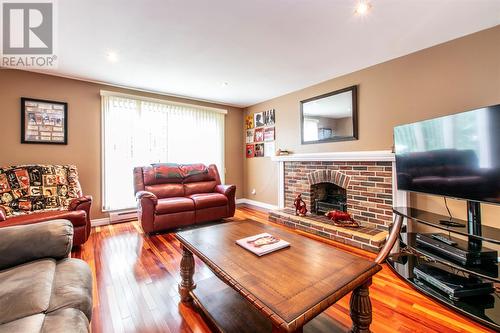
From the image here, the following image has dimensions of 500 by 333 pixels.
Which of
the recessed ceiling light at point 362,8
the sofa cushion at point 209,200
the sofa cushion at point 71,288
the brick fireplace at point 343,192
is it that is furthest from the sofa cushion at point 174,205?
the recessed ceiling light at point 362,8

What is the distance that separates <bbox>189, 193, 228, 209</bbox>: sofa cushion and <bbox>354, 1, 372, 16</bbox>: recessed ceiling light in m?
2.93

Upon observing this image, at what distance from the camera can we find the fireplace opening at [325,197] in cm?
347

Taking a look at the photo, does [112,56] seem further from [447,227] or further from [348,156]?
[447,227]

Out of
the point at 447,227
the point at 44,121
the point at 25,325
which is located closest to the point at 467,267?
the point at 447,227

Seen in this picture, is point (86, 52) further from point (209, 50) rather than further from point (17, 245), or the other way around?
point (17, 245)

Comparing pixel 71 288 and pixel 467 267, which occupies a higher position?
pixel 71 288

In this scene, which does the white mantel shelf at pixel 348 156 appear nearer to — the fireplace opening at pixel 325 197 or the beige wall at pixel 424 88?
the beige wall at pixel 424 88

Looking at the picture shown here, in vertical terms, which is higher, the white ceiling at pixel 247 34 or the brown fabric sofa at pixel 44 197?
the white ceiling at pixel 247 34

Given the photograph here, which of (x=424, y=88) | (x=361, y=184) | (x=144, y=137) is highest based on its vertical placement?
(x=424, y=88)

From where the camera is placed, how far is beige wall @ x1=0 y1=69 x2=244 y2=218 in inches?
117

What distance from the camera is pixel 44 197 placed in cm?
279

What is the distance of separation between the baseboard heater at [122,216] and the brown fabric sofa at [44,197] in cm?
80

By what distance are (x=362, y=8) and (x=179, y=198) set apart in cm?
320

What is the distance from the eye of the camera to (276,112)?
4445 mm
